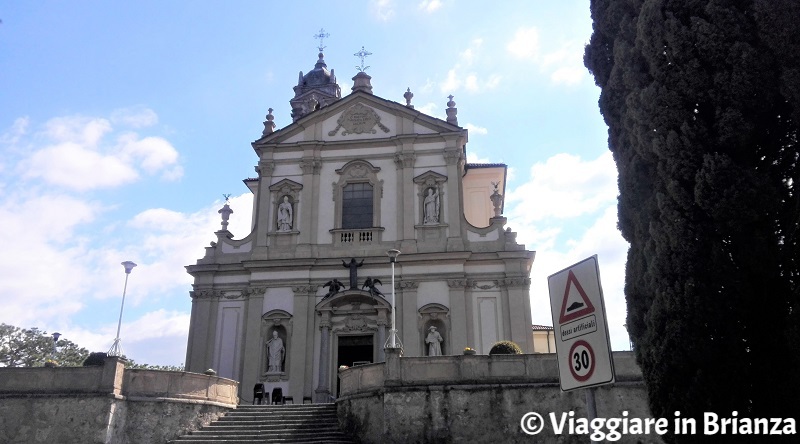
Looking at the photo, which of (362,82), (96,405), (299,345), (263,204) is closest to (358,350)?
(299,345)

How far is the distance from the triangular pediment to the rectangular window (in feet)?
7.15

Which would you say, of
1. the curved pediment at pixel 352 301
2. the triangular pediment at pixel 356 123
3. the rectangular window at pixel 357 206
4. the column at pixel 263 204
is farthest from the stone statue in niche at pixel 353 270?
the triangular pediment at pixel 356 123

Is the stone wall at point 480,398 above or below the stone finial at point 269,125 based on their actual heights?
below

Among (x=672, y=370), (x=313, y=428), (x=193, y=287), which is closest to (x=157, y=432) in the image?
(x=313, y=428)

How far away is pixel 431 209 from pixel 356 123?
16.8 feet

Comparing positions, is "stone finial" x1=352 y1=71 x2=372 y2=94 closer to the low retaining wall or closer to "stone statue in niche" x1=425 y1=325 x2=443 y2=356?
"stone statue in niche" x1=425 y1=325 x2=443 y2=356

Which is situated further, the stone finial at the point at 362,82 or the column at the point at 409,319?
the stone finial at the point at 362,82

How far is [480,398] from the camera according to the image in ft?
46.7

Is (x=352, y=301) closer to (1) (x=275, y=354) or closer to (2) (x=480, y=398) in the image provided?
(1) (x=275, y=354)

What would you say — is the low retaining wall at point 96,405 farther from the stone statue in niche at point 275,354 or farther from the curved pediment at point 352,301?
the curved pediment at point 352,301

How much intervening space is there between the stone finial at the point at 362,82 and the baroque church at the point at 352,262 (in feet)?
2.55

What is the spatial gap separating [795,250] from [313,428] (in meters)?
11.8

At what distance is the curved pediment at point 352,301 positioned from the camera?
75.5 feet

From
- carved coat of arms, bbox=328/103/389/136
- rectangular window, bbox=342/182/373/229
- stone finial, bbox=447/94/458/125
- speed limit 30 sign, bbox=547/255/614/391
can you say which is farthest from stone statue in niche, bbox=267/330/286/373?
speed limit 30 sign, bbox=547/255/614/391
